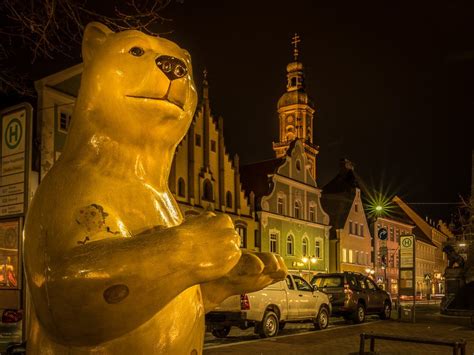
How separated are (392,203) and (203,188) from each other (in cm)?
4698

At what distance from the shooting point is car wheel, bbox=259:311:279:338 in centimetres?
1314

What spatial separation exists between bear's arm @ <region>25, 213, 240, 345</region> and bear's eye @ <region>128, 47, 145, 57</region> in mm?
792

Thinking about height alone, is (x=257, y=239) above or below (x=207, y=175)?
below

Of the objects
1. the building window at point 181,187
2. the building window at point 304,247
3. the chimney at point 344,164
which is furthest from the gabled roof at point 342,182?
the building window at point 181,187

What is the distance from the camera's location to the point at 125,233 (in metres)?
2.04

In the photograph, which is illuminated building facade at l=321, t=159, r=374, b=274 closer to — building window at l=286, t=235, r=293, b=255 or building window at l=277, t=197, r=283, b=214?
building window at l=286, t=235, r=293, b=255

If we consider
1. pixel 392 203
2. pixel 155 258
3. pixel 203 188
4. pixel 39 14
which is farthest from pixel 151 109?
pixel 392 203

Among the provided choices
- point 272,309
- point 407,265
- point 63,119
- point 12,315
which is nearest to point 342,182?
point 407,265

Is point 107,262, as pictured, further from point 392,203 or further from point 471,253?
point 392,203

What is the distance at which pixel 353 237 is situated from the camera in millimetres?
42438

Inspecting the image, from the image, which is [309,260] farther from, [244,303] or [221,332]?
[244,303]

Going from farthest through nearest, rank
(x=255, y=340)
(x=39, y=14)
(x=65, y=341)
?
(x=255, y=340)
(x=39, y=14)
(x=65, y=341)

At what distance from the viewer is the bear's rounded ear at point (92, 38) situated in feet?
7.98

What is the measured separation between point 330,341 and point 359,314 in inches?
208
